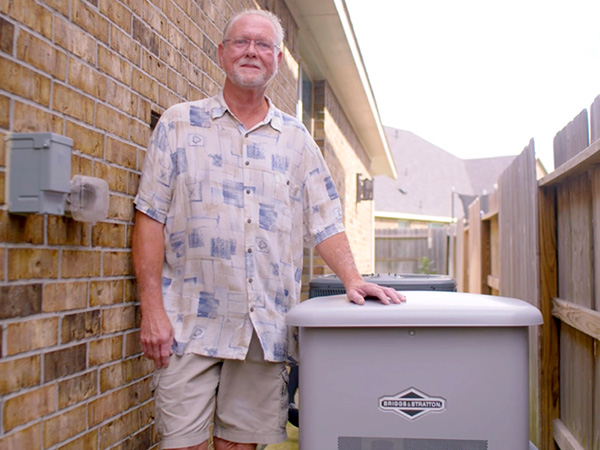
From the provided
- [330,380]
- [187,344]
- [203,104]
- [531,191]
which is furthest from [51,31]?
[531,191]

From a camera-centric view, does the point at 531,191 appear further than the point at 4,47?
Yes

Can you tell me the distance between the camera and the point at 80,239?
1.83 metres

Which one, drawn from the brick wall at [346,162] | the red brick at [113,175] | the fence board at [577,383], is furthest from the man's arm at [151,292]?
the brick wall at [346,162]

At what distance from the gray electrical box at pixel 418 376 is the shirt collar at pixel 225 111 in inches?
30.4

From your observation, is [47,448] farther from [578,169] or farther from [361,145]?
[361,145]

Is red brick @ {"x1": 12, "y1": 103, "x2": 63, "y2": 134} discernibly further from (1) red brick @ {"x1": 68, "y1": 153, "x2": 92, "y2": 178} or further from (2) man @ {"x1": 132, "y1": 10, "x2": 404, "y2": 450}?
(2) man @ {"x1": 132, "y1": 10, "x2": 404, "y2": 450}

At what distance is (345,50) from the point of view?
5.98 m

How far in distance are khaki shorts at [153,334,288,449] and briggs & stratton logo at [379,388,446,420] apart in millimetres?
564

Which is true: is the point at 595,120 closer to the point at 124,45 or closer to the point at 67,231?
the point at 124,45

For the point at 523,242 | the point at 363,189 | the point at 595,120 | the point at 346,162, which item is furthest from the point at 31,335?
the point at 363,189

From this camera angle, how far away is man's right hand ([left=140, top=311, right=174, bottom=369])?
6.66 feet

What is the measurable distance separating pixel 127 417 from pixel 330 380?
783 millimetres

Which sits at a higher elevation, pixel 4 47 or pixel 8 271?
pixel 4 47

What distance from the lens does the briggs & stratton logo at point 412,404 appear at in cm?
→ 177
